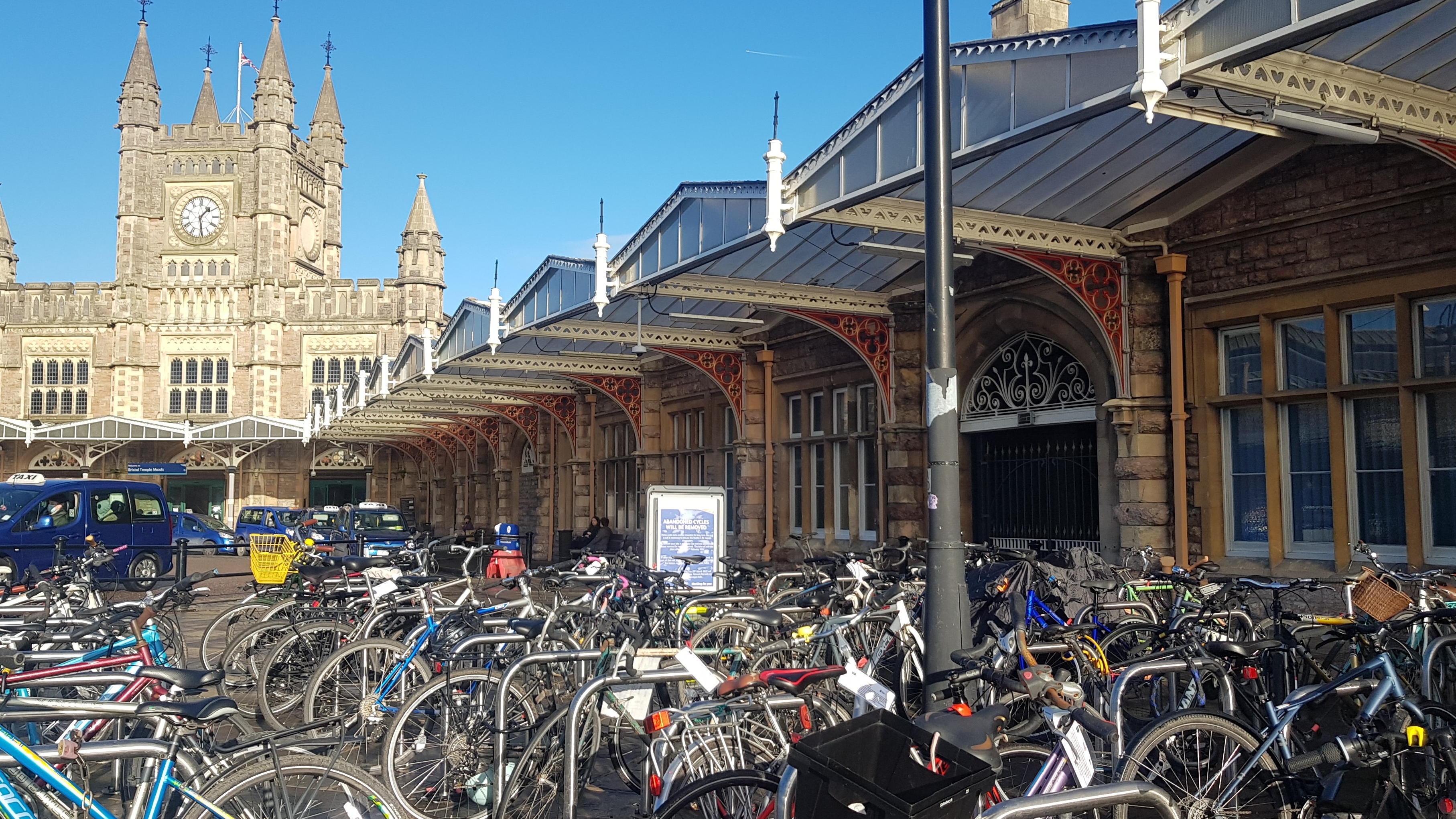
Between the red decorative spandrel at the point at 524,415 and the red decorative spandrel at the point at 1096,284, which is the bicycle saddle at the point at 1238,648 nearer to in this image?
the red decorative spandrel at the point at 1096,284

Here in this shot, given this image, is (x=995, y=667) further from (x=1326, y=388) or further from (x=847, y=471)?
(x=847, y=471)

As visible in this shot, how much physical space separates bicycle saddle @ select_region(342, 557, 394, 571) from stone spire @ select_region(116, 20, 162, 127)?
64.3 meters

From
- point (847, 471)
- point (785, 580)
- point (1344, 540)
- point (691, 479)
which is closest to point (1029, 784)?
point (1344, 540)

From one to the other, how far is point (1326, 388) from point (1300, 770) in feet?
19.8

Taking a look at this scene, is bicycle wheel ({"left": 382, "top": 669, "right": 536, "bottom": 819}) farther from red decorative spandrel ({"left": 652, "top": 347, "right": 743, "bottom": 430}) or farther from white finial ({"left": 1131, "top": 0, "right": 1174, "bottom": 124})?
red decorative spandrel ({"left": 652, "top": 347, "right": 743, "bottom": 430})

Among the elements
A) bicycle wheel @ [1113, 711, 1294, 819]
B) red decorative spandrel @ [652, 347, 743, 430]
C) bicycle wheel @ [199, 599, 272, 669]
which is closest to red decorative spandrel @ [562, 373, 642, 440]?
red decorative spandrel @ [652, 347, 743, 430]

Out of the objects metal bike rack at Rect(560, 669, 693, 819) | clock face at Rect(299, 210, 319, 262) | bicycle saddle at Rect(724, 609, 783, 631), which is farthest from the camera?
clock face at Rect(299, 210, 319, 262)

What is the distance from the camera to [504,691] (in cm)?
494

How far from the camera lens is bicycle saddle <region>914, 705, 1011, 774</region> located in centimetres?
332

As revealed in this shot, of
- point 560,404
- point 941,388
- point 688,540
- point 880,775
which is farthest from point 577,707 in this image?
point 560,404

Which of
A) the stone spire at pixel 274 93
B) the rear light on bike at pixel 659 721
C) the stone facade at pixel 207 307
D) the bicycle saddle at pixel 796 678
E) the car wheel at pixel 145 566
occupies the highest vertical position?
the stone spire at pixel 274 93

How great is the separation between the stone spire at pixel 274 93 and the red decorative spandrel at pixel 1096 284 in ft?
202

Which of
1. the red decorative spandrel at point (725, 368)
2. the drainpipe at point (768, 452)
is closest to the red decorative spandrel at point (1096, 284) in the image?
the drainpipe at point (768, 452)

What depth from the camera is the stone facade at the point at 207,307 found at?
5997cm
